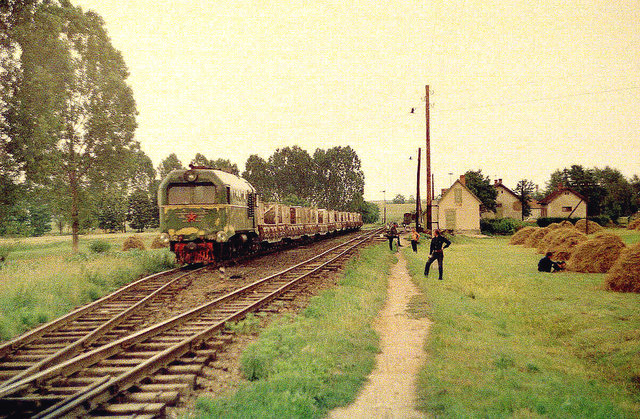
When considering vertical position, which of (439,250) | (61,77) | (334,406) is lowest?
(334,406)

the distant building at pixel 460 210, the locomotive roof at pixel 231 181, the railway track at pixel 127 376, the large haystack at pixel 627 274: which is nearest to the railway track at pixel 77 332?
the railway track at pixel 127 376

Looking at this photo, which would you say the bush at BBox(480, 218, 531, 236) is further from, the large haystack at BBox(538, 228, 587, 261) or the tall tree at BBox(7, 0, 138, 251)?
the tall tree at BBox(7, 0, 138, 251)

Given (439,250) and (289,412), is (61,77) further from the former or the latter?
(289,412)

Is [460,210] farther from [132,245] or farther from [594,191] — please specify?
[594,191]

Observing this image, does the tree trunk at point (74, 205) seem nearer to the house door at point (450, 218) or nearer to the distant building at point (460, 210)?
the distant building at point (460, 210)

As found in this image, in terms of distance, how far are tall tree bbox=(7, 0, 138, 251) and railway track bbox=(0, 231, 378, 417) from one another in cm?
1728

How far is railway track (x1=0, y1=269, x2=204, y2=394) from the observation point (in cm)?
626

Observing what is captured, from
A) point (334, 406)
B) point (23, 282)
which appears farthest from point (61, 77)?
point (334, 406)

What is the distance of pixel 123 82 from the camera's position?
28188 millimetres

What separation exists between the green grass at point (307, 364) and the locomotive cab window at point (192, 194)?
810 centimetres

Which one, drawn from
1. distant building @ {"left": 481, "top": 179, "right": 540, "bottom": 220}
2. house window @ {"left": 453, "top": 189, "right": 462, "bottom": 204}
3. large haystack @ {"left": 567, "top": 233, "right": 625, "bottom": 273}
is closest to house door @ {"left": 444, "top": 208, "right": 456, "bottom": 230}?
house window @ {"left": 453, "top": 189, "right": 462, "bottom": 204}

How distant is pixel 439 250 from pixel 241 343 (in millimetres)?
9103

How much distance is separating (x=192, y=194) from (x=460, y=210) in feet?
131

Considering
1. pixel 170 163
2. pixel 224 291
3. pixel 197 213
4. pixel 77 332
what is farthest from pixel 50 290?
pixel 170 163
